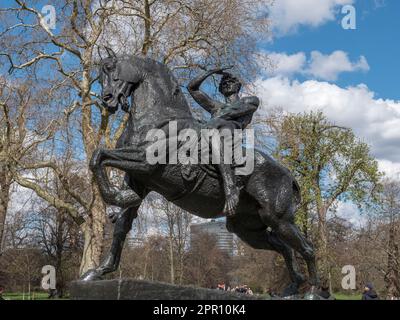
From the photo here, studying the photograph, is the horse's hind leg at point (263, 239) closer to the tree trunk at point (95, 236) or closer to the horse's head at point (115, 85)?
the horse's head at point (115, 85)

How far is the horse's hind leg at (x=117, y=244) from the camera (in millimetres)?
5438

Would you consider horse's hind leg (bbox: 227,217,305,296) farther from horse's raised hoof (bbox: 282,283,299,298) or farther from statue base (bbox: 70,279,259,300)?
statue base (bbox: 70,279,259,300)

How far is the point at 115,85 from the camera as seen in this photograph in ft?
19.4

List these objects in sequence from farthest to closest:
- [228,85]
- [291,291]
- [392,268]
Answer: [392,268] → [228,85] → [291,291]

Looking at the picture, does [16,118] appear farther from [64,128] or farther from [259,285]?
[259,285]

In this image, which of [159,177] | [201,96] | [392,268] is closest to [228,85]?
[201,96]

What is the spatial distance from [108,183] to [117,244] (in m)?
0.71

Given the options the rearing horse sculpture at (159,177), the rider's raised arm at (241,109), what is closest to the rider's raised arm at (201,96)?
the rider's raised arm at (241,109)

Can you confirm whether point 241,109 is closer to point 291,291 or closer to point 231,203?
point 231,203

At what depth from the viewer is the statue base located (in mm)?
4727

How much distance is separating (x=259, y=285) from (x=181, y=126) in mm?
50513

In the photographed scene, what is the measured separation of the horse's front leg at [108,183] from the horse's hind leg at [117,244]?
0.21 metres

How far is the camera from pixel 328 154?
31.1 metres
